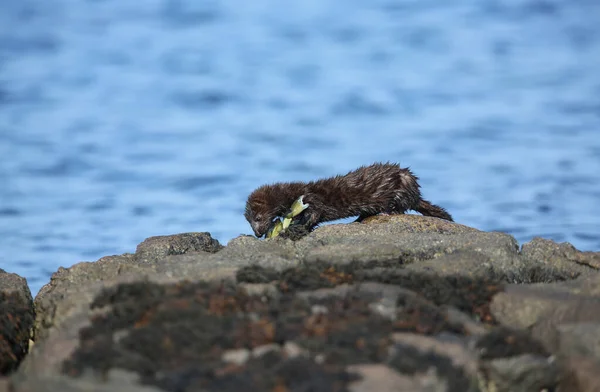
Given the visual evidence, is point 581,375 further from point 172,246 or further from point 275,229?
point 275,229

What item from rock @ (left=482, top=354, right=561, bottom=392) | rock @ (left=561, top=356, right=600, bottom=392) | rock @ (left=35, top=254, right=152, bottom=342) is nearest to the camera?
rock @ (left=482, top=354, right=561, bottom=392)

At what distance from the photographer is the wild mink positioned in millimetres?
16844

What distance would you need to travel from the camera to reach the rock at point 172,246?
14656 millimetres

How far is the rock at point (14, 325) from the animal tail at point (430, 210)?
853 cm

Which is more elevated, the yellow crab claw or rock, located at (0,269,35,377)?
the yellow crab claw

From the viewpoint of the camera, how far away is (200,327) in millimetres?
8430

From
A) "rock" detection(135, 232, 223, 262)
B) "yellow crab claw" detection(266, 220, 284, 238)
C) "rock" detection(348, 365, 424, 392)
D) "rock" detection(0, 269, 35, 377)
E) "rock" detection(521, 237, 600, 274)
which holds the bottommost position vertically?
"rock" detection(348, 365, 424, 392)

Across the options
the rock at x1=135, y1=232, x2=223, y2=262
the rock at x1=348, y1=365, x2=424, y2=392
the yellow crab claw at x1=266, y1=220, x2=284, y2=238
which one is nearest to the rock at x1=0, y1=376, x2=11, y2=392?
the rock at x1=348, y1=365, x2=424, y2=392

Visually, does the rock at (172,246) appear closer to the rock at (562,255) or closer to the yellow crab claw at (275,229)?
the yellow crab claw at (275,229)

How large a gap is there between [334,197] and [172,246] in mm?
3720

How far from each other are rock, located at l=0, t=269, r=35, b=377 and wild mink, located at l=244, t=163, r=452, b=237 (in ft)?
17.1

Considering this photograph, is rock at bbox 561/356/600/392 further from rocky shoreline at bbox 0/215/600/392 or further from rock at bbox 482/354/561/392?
rock at bbox 482/354/561/392

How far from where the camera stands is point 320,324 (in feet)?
28.0

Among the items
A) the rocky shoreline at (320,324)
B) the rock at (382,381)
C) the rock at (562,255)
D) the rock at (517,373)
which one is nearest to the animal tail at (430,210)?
the rock at (562,255)
